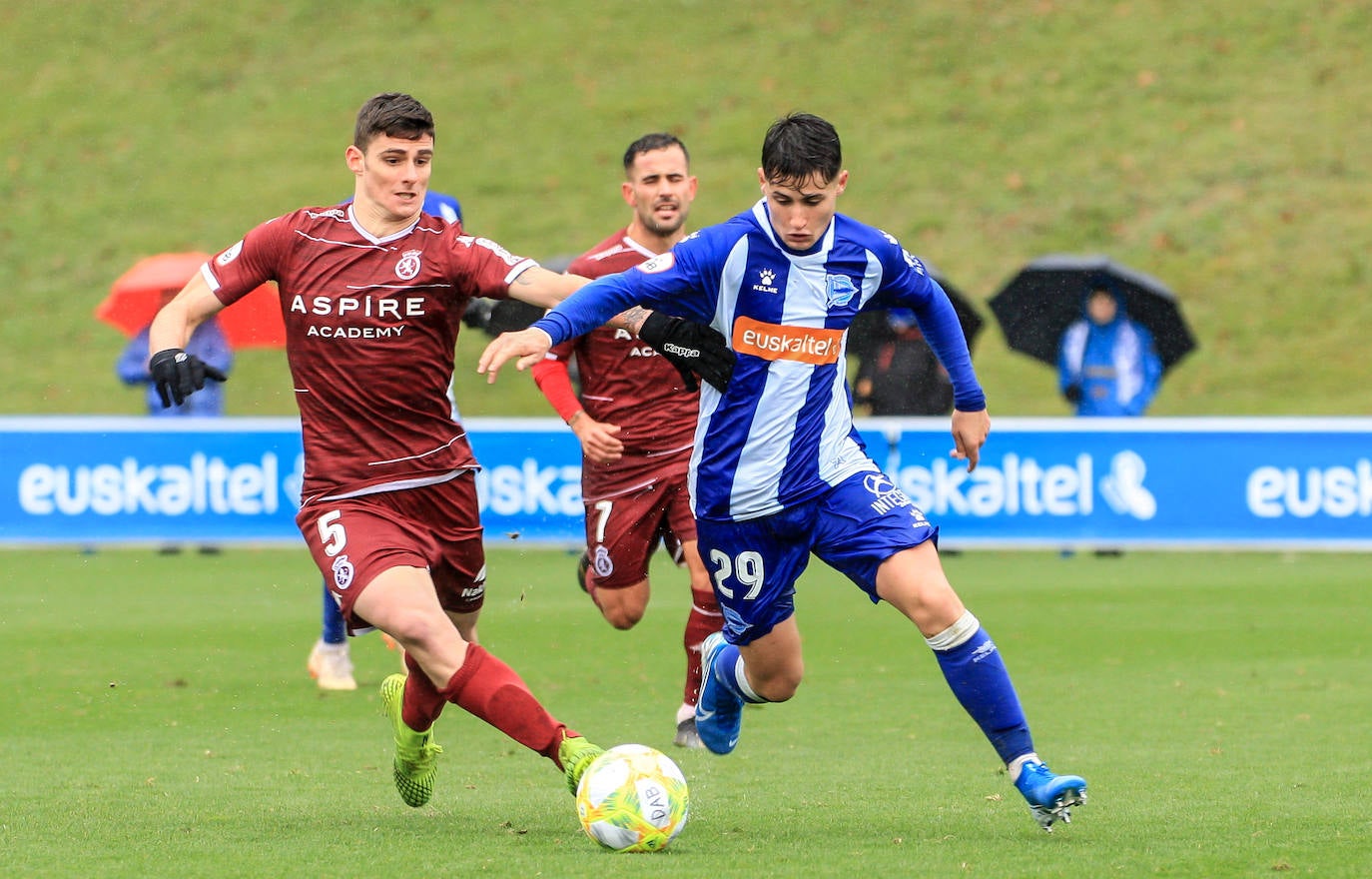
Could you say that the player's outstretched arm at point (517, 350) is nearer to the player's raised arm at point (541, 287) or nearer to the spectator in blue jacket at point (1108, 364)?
the player's raised arm at point (541, 287)

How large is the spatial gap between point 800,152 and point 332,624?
4.48 m

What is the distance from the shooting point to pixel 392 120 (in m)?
6.03

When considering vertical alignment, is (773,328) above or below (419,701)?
above

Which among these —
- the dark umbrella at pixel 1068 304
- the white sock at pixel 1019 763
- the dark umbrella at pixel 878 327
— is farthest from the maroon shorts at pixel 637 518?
the dark umbrella at pixel 1068 304

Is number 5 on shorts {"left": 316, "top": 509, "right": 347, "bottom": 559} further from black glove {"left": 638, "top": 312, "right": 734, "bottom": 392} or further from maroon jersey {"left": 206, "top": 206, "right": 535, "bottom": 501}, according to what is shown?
black glove {"left": 638, "top": 312, "right": 734, "bottom": 392}

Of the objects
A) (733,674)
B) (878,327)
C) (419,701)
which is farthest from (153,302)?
(419,701)

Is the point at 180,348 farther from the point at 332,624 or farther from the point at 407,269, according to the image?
the point at 332,624

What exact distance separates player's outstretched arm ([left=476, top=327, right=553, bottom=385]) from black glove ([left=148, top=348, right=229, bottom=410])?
893mm

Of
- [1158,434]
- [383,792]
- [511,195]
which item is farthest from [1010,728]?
[511,195]

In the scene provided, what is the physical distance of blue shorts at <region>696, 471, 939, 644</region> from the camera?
6000 millimetres

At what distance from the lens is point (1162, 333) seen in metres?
17.9

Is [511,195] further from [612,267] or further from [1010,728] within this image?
[1010,728]

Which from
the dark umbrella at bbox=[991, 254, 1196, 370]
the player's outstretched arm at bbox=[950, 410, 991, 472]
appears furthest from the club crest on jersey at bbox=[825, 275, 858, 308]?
the dark umbrella at bbox=[991, 254, 1196, 370]

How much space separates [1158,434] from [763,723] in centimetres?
739
